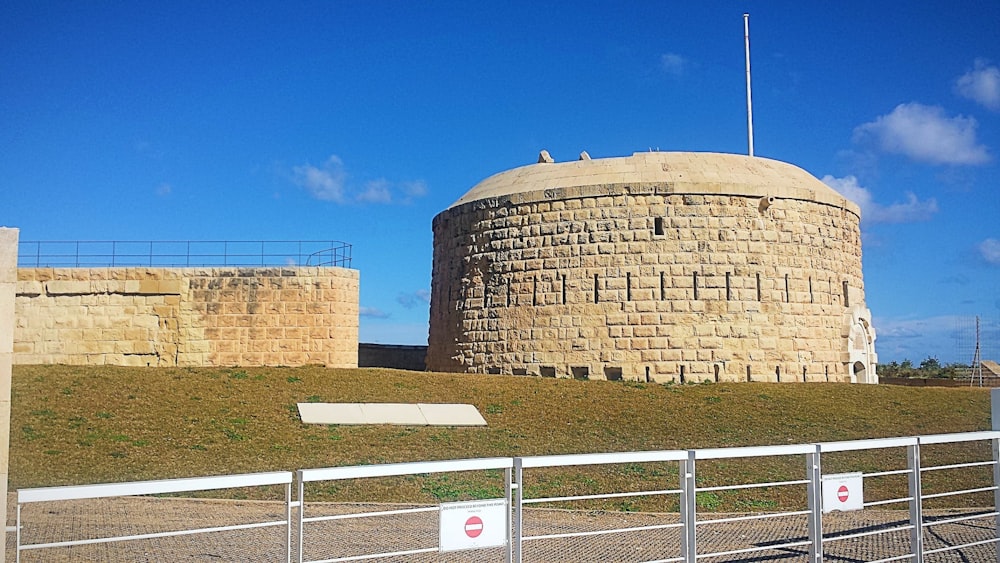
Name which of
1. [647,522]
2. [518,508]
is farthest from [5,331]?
[647,522]

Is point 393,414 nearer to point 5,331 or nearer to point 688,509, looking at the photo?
point 688,509

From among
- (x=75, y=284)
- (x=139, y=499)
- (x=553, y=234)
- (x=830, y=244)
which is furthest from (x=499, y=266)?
(x=139, y=499)

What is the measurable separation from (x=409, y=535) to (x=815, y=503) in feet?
13.8

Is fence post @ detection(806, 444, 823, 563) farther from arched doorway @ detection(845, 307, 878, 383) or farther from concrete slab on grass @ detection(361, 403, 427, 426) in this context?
arched doorway @ detection(845, 307, 878, 383)

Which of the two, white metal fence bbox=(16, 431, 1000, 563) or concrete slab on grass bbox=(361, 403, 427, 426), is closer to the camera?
white metal fence bbox=(16, 431, 1000, 563)

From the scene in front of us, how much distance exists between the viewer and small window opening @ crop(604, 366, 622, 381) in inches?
931

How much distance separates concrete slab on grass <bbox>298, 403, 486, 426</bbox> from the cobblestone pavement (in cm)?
482

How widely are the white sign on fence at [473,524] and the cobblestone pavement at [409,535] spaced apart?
241 cm

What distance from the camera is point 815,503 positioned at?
6617 mm

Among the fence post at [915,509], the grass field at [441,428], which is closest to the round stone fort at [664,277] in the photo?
the grass field at [441,428]

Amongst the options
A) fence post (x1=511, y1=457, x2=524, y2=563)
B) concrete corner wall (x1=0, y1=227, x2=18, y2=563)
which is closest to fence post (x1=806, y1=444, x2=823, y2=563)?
fence post (x1=511, y1=457, x2=524, y2=563)

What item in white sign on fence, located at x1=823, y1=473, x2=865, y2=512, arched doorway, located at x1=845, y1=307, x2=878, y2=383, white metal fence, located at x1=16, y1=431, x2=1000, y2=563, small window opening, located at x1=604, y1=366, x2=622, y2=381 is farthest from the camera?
arched doorway, located at x1=845, y1=307, x2=878, y2=383

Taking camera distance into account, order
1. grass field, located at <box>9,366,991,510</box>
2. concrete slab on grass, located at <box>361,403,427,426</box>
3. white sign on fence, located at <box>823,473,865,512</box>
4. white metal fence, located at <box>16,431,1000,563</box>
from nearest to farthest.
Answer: white metal fence, located at <box>16,431,1000,563</box>, white sign on fence, located at <box>823,473,865,512</box>, grass field, located at <box>9,366,991,510</box>, concrete slab on grass, located at <box>361,403,427,426</box>

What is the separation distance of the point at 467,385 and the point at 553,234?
21.1 ft
